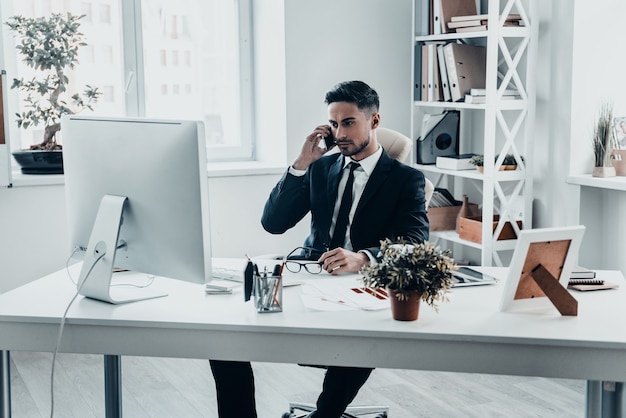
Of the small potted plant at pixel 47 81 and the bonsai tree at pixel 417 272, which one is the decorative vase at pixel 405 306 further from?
the small potted plant at pixel 47 81

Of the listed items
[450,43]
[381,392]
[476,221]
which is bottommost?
[381,392]

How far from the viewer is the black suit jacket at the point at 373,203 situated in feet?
8.57

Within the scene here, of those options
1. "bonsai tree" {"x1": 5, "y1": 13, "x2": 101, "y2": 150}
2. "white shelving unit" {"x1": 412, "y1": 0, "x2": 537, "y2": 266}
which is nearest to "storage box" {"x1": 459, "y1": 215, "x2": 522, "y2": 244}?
"white shelving unit" {"x1": 412, "y1": 0, "x2": 537, "y2": 266}

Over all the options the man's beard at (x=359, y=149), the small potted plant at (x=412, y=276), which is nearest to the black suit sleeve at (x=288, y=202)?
the man's beard at (x=359, y=149)

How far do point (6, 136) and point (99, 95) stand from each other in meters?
0.49

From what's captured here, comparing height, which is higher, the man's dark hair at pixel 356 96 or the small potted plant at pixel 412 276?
the man's dark hair at pixel 356 96

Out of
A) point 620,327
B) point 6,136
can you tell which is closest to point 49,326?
point 620,327

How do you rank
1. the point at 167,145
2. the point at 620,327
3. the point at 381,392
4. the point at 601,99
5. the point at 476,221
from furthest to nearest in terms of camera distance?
the point at 476,221, the point at 601,99, the point at 381,392, the point at 167,145, the point at 620,327

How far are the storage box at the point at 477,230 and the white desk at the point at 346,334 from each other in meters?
1.85

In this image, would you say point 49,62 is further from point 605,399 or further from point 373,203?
point 605,399

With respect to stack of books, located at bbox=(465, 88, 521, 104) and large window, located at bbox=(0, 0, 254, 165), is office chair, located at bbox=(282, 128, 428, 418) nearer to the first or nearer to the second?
stack of books, located at bbox=(465, 88, 521, 104)

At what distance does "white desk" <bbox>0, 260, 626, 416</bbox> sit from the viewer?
1753mm

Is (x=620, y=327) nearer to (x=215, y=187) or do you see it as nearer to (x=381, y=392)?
(x=381, y=392)

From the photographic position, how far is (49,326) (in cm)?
194
